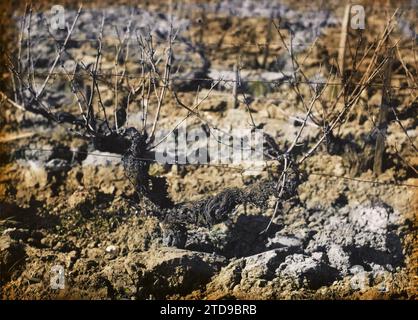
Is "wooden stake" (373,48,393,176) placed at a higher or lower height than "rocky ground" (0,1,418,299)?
higher

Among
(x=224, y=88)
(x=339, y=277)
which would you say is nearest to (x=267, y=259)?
(x=339, y=277)

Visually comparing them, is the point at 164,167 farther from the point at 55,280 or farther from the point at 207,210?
the point at 55,280

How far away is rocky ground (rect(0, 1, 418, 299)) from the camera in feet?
9.78

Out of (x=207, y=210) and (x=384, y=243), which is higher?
(x=207, y=210)

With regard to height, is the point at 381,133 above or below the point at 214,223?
above

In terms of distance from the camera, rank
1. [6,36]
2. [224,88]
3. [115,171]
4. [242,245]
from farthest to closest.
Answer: [6,36] < [224,88] < [115,171] < [242,245]

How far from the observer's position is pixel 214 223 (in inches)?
126

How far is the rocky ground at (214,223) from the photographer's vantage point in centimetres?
298

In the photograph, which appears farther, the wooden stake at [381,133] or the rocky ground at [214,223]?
the wooden stake at [381,133]

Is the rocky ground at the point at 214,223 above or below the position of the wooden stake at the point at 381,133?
below

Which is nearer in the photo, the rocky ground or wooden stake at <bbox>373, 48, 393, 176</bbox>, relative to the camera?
the rocky ground

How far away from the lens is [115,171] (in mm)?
3838

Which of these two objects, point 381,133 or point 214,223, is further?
point 381,133
